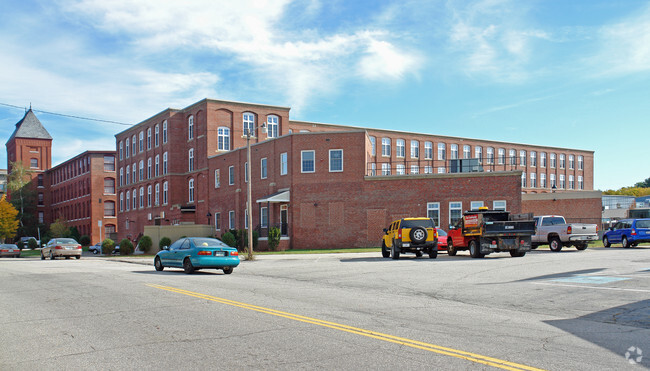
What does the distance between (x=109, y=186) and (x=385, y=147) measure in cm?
4374

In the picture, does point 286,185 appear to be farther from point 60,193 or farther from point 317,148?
point 60,193

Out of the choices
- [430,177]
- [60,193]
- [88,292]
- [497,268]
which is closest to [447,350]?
[88,292]

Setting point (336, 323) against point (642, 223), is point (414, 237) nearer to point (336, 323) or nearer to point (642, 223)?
point (642, 223)

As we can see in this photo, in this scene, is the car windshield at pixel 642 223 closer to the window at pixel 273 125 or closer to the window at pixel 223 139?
the window at pixel 273 125

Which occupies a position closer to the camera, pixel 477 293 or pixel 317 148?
pixel 477 293

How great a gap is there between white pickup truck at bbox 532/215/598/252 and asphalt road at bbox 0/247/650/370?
479 inches

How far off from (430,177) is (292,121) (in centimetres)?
2959

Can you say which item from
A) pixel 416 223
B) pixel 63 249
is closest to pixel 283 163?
pixel 63 249

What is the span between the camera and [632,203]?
7319 cm

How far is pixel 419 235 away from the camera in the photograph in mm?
25594

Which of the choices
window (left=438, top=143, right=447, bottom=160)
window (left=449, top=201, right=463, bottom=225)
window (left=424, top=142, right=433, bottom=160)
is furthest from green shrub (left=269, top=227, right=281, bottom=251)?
window (left=438, top=143, right=447, bottom=160)

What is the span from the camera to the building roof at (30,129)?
104125mm

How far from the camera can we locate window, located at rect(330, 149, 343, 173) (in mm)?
41844

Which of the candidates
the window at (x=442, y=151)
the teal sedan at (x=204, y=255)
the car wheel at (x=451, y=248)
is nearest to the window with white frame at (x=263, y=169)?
the car wheel at (x=451, y=248)
